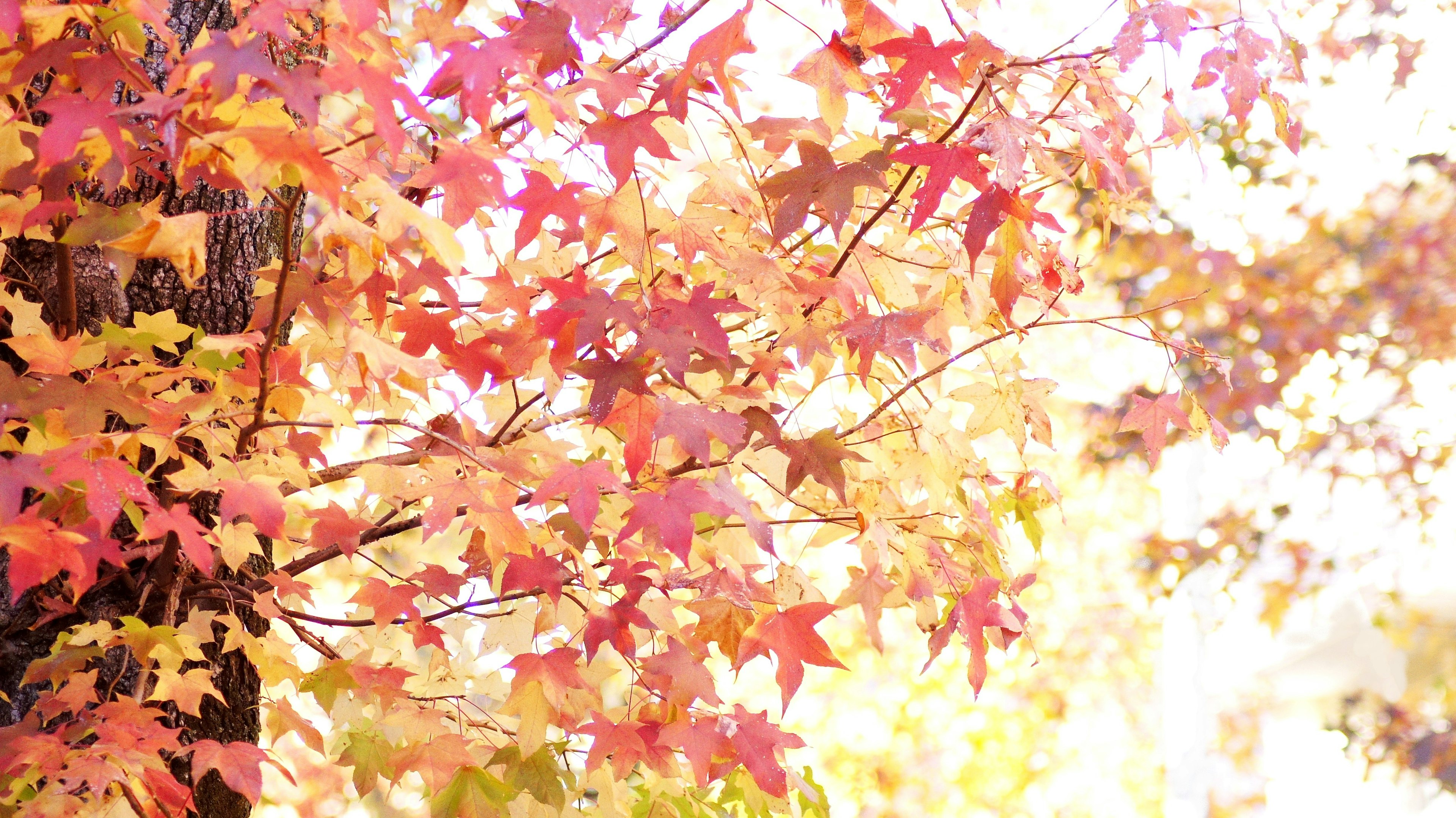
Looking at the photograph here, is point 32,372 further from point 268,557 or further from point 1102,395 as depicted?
point 1102,395

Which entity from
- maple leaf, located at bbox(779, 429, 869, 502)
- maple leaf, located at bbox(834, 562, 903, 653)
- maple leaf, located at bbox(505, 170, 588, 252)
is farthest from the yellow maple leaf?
Result: maple leaf, located at bbox(834, 562, 903, 653)

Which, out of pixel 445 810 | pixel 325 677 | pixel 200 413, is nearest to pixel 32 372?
pixel 200 413

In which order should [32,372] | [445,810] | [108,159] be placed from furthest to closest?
1. [445,810]
2. [32,372]
3. [108,159]

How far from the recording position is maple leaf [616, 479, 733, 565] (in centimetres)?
122

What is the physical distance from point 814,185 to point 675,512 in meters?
0.44

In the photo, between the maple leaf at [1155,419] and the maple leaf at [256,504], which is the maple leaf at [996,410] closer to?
the maple leaf at [1155,419]

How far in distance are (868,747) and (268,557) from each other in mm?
6912

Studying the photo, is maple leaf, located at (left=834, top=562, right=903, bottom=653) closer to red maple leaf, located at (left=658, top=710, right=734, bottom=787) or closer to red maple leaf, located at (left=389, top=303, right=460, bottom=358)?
red maple leaf, located at (left=658, top=710, right=734, bottom=787)

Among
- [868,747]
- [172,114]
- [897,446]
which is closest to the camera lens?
[172,114]

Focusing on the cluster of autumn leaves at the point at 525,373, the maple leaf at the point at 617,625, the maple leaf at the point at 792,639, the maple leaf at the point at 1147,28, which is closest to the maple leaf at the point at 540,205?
the cluster of autumn leaves at the point at 525,373

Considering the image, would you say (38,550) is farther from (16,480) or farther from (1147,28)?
(1147,28)

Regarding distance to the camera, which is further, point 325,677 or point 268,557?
point 268,557

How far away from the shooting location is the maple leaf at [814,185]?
1.29 metres

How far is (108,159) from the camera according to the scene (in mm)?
1166
